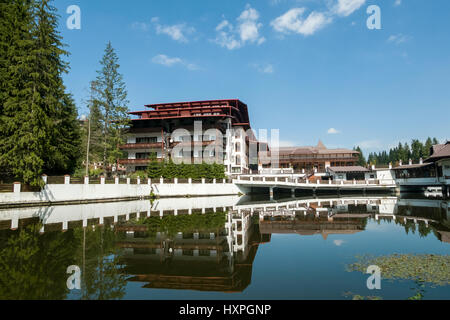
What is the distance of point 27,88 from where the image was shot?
24.1 meters

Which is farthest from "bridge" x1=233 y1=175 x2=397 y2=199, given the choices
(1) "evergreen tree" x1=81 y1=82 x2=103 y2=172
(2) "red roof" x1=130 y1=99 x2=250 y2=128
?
(1) "evergreen tree" x1=81 y1=82 x2=103 y2=172

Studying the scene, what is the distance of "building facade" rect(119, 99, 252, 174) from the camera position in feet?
157

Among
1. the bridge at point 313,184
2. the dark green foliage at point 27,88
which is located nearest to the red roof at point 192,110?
the bridge at point 313,184

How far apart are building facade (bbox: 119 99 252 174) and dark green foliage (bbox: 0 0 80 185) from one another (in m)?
21.3

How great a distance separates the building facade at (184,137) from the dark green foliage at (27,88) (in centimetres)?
2128

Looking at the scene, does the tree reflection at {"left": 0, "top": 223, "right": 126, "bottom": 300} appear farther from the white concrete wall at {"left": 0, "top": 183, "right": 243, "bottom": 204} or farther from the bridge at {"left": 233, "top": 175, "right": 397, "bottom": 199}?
the bridge at {"left": 233, "top": 175, "right": 397, "bottom": 199}

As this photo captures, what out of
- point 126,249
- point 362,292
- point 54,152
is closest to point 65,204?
point 54,152

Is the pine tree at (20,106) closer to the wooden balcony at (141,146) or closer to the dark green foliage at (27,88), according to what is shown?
the dark green foliage at (27,88)

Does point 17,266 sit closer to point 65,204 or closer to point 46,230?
point 46,230

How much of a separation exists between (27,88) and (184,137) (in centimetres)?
2754

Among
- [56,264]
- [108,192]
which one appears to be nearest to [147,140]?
[108,192]

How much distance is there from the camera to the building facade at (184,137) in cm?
4772

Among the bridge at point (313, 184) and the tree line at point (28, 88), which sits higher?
the tree line at point (28, 88)
